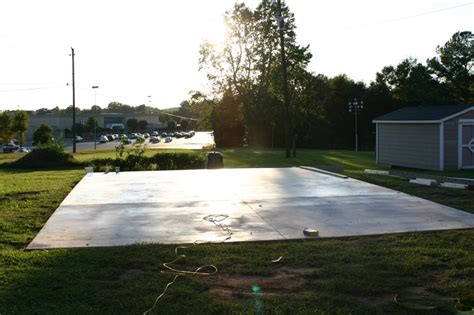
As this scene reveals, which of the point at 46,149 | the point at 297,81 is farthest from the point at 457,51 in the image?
the point at 46,149

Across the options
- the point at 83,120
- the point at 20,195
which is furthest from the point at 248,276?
the point at 83,120

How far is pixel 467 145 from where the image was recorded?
912 inches

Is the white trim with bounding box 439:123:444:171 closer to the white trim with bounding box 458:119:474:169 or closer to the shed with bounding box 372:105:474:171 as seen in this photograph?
the shed with bounding box 372:105:474:171

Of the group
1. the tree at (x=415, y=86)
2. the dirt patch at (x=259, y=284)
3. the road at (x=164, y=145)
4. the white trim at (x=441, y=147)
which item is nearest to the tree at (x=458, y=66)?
the tree at (x=415, y=86)

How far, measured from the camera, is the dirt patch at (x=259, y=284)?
5258mm

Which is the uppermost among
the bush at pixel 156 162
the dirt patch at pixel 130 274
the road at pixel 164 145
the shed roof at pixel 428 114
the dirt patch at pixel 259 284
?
the shed roof at pixel 428 114

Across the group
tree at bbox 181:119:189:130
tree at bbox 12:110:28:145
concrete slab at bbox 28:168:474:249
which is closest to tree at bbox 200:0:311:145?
tree at bbox 12:110:28:145

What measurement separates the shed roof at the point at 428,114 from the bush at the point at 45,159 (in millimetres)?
15304

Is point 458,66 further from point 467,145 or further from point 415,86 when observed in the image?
point 467,145

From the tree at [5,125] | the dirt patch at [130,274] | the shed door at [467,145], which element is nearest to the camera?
the dirt patch at [130,274]

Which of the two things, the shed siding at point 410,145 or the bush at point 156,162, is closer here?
the bush at point 156,162

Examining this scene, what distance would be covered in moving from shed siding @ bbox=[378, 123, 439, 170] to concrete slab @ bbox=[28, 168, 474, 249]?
10.2m

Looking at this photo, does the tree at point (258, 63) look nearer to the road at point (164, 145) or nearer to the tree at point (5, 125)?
the road at point (164, 145)

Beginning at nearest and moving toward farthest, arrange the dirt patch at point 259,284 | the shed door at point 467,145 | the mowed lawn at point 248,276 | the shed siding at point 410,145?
the mowed lawn at point 248,276 → the dirt patch at point 259,284 → the shed door at point 467,145 → the shed siding at point 410,145
